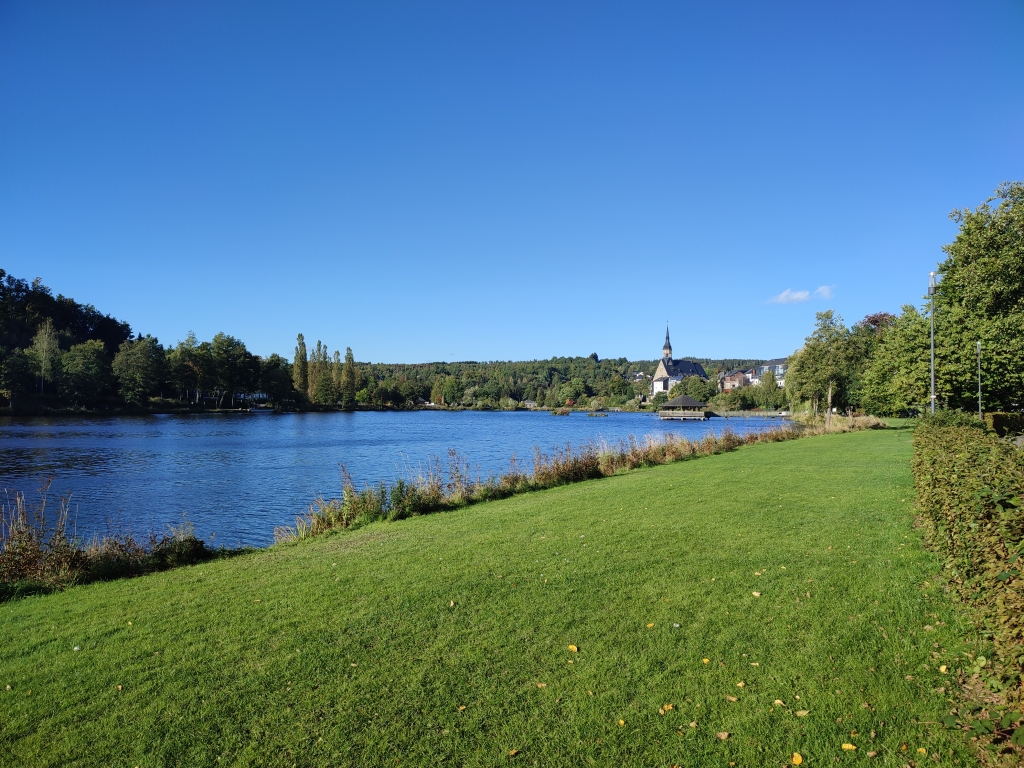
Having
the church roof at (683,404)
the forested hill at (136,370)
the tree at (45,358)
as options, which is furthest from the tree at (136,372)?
the church roof at (683,404)

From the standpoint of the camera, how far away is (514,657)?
507 centimetres

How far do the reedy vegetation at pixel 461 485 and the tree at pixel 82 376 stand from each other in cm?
6983

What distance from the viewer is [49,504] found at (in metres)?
18.1

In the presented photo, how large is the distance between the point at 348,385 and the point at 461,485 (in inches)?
3828

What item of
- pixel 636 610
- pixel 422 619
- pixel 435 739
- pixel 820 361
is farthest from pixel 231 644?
pixel 820 361

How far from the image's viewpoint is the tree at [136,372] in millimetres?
78375

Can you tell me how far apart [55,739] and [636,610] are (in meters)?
4.89

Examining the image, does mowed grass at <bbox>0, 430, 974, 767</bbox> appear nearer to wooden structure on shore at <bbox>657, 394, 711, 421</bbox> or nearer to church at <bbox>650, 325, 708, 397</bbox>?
wooden structure on shore at <bbox>657, 394, 711, 421</bbox>

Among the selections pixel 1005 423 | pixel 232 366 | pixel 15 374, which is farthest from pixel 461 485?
pixel 232 366

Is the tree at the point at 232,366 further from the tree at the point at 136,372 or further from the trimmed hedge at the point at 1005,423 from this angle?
the trimmed hedge at the point at 1005,423

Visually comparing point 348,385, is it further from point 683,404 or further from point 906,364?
point 906,364

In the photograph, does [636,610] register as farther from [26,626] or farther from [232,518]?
[232,518]

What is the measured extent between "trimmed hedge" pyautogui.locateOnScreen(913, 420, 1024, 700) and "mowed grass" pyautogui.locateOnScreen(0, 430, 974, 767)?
0.53 metres

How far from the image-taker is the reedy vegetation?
536 inches
